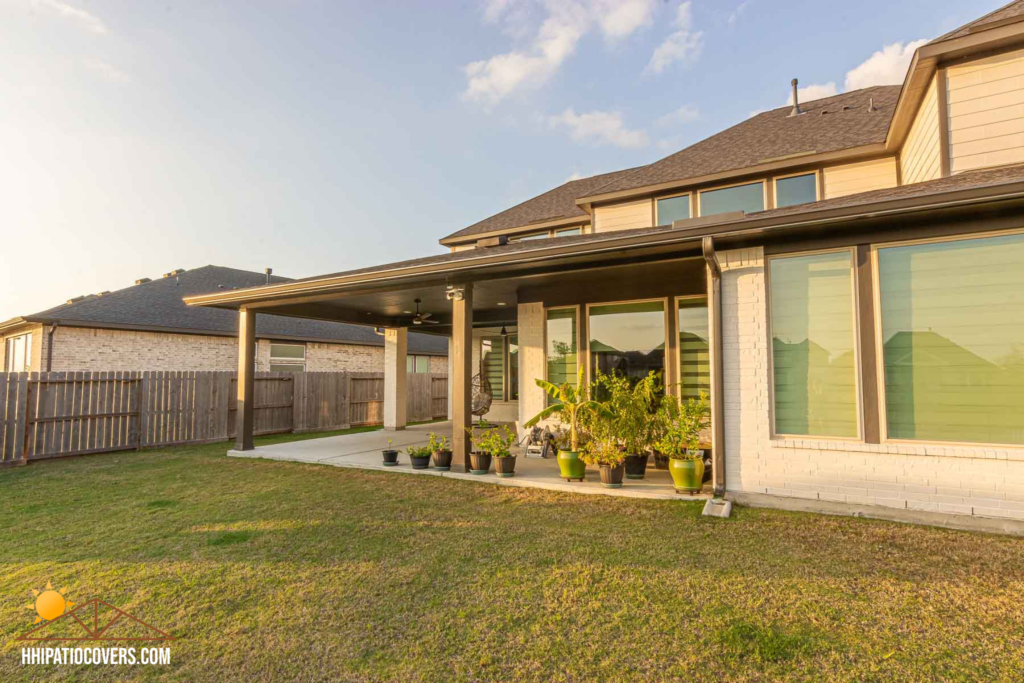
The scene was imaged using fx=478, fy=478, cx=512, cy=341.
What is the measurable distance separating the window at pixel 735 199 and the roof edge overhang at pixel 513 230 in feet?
9.07

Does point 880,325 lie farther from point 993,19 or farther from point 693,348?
point 993,19

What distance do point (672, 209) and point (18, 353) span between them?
61.8 feet

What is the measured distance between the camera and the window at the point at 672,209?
988 centimetres

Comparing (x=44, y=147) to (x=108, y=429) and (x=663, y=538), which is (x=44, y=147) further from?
(x=663, y=538)

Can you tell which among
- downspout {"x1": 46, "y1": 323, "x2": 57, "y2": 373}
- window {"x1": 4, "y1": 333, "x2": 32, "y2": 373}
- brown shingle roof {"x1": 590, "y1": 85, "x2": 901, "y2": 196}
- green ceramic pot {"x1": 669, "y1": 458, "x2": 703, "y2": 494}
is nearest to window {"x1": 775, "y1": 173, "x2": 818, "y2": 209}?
brown shingle roof {"x1": 590, "y1": 85, "x2": 901, "y2": 196}

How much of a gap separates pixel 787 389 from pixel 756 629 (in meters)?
3.02

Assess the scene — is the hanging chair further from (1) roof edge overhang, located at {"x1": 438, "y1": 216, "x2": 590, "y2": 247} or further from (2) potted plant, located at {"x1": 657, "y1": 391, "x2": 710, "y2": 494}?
(2) potted plant, located at {"x1": 657, "y1": 391, "x2": 710, "y2": 494}

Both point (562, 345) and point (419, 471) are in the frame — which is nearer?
point (419, 471)

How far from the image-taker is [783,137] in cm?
992

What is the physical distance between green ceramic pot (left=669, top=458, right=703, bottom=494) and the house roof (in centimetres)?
1240

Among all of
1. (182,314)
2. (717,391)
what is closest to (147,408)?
(182,314)

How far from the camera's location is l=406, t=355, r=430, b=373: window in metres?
21.8

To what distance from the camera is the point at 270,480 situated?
6680 millimetres

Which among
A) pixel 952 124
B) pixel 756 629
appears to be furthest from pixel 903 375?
pixel 952 124
